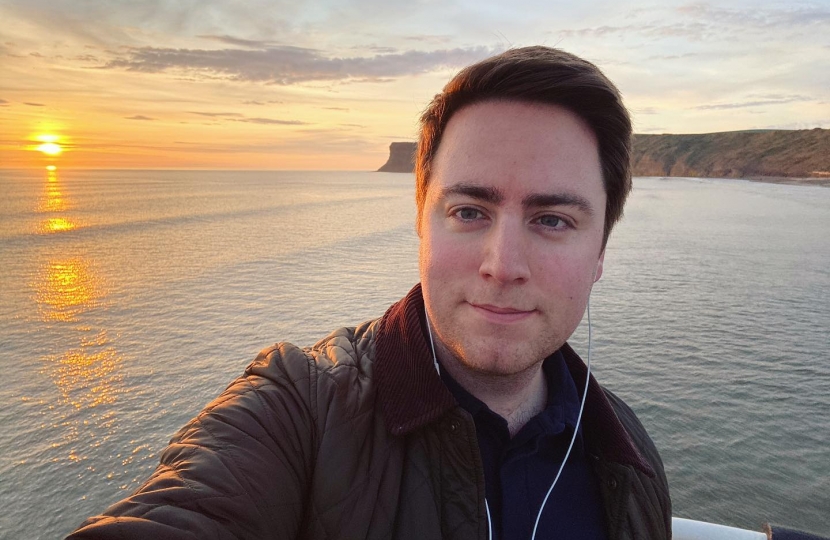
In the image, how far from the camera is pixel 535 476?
6.48 ft

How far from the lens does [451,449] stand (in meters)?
1.81

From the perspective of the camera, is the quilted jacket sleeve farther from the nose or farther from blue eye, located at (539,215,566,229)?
blue eye, located at (539,215,566,229)

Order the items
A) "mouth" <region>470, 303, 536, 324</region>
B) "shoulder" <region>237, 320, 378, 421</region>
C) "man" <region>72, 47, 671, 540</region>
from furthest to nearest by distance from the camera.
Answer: "mouth" <region>470, 303, 536, 324</region>
"shoulder" <region>237, 320, 378, 421</region>
"man" <region>72, 47, 671, 540</region>

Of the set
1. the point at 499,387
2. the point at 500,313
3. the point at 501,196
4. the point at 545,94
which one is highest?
the point at 545,94

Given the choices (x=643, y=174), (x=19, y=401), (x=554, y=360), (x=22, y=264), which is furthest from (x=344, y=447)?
(x=643, y=174)

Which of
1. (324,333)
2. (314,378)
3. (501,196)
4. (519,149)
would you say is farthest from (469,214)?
(324,333)

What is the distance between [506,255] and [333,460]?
0.90 metres

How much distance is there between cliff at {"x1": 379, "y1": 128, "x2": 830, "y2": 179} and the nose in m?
69.4

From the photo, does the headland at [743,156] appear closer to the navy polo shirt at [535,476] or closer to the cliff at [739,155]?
the cliff at [739,155]

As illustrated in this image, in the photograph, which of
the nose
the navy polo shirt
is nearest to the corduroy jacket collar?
the navy polo shirt

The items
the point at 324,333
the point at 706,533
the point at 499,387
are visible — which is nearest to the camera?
the point at 499,387

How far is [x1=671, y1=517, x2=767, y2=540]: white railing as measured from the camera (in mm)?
3055

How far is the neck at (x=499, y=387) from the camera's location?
2.08 meters

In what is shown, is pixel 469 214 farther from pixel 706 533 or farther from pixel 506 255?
pixel 706 533
